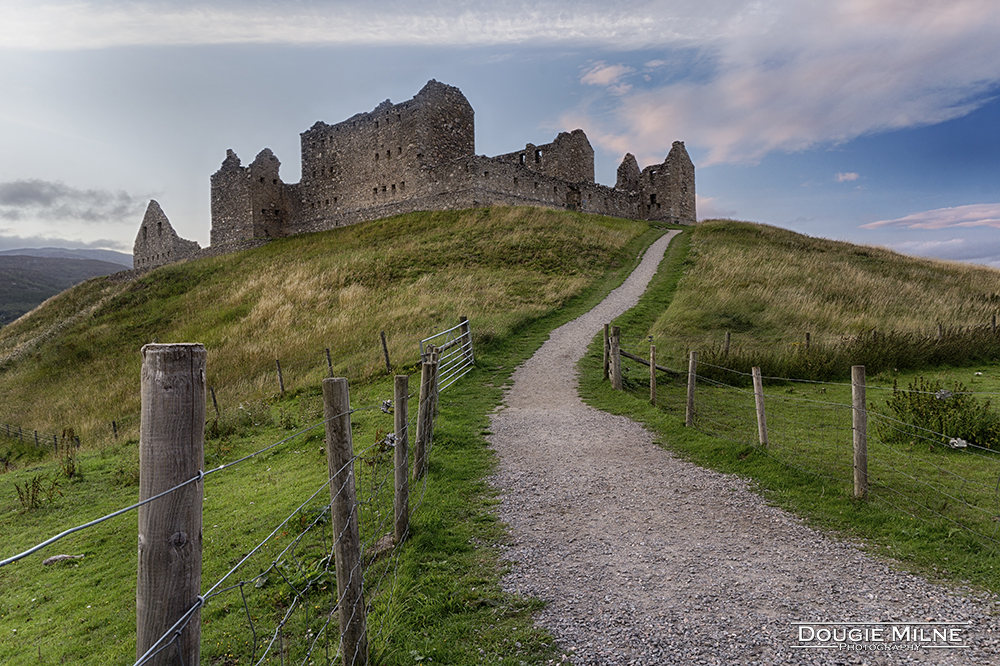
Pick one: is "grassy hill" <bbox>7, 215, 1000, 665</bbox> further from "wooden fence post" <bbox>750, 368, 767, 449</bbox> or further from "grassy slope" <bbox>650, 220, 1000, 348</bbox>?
"wooden fence post" <bbox>750, 368, 767, 449</bbox>

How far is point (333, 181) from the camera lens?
46344mm

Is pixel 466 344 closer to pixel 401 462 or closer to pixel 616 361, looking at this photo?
pixel 616 361

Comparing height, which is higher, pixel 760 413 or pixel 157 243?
pixel 157 243

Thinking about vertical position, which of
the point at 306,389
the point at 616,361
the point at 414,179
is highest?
the point at 414,179

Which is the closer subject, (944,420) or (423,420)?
(423,420)

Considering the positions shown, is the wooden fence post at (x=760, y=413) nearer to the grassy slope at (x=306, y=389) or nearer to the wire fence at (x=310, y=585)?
the grassy slope at (x=306, y=389)

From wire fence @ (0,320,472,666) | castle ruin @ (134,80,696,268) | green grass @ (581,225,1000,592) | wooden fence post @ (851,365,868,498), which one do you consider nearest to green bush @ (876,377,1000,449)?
green grass @ (581,225,1000,592)

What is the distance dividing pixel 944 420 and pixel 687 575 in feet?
23.3

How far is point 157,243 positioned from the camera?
54.3m

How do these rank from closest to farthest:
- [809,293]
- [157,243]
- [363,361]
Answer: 1. [363,361]
2. [809,293]
3. [157,243]

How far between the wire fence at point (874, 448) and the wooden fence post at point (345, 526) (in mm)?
5928

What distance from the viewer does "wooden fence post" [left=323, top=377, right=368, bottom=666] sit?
3.93 meters

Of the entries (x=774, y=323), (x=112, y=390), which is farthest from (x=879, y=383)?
(x=112, y=390)

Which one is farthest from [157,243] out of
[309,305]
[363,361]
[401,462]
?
[401,462]
